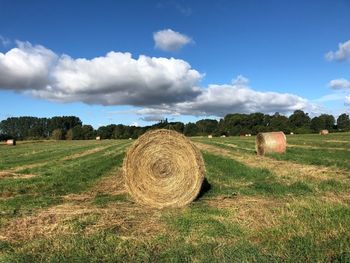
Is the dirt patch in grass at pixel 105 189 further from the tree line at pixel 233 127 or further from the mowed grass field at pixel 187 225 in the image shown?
the tree line at pixel 233 127

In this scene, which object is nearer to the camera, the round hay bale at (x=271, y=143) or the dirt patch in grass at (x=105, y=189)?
the dirt patch in grass at (x=105, y=189)

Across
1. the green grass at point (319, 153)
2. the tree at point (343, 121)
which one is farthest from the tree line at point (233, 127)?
the green grass at point (319, 153)

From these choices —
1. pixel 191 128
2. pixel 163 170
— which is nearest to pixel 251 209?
pixel 163 170

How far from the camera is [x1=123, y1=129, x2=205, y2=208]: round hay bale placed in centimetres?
1101

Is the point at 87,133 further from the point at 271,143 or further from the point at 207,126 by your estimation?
the point at 271,143

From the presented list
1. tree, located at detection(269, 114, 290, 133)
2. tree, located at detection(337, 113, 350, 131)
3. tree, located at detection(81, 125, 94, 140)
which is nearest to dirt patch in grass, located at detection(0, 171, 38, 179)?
tree, located at detection(269, 114, 290, 133)

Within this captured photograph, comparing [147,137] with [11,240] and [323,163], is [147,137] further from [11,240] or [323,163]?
[323,163]

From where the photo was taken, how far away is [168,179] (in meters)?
11.4

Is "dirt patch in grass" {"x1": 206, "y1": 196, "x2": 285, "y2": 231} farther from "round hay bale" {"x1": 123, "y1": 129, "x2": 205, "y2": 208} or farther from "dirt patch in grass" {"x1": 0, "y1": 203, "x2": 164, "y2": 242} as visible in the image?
"dirt patch in grass" {"x1": 0, "y1": 203, "x2": 164, "y2": 242}

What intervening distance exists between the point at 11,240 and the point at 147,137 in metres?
5.11

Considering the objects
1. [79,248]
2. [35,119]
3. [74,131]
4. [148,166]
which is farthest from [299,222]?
[35,119]

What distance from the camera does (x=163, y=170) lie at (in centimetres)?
1170

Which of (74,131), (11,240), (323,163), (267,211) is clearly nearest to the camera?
(11,240)

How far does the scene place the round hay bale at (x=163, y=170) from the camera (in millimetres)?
11008
